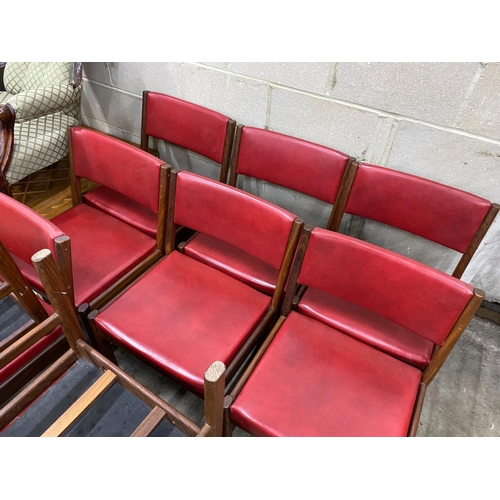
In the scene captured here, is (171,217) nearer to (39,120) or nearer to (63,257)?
(63,257)

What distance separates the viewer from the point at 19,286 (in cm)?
98

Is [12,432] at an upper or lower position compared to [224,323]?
lower

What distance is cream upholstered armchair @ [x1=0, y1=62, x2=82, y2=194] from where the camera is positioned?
1.55 metres

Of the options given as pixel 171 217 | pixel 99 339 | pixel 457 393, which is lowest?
pixel 457 393

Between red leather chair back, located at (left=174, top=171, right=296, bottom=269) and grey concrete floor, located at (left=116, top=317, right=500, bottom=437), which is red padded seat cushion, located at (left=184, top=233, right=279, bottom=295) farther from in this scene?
grey concrete floor, located at (left=116, top=317, right=500, bottom=437)

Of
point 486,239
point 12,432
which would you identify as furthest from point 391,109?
point 12,432

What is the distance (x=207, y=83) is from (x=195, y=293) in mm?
982

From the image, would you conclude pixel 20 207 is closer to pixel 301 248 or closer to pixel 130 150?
pixel 130 150

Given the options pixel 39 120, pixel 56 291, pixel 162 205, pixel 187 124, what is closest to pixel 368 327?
pixel 162 205

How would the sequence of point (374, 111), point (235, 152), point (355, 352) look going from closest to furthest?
point (355, 352), point (374, 111), point (235, 152)

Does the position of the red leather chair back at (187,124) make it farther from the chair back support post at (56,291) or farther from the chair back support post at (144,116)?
the chair back support post at (56,291)

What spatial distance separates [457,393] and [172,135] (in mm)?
1646

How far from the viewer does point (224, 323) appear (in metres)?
1.10
